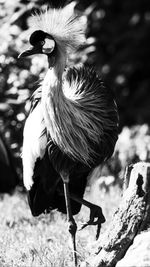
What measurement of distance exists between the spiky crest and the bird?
72.2 inches

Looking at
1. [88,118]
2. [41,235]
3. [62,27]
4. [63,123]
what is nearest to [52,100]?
A: [63,123]

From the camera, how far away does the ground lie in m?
3.59

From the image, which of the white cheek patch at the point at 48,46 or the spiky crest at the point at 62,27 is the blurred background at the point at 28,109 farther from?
the white cheek patch at the point at 48,46

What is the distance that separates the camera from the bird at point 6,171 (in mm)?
5676

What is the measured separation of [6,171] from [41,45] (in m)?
2.17

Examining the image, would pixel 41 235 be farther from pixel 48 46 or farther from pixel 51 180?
pixel 48 46

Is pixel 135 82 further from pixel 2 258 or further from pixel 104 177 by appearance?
pixel 2 258

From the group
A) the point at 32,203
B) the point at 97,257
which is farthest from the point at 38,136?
the point at 97,257

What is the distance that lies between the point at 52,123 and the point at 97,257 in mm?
942

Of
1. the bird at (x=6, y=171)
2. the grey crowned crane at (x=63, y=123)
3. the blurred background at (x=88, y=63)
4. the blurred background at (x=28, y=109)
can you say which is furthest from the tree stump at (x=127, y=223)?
the bird at (x=6, y=171)

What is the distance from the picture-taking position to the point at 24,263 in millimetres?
3539

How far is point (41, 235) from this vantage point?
13.8ft

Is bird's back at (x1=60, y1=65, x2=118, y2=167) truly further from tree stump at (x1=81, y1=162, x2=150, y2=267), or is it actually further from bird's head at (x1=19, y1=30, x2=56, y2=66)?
tree stump at (x1=81, y1=162, x2=150, y2=267)

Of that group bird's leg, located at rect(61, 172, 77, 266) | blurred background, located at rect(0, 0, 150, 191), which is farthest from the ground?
blurred background, located at rect(0, 0, 150, 191)
